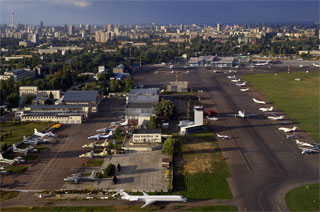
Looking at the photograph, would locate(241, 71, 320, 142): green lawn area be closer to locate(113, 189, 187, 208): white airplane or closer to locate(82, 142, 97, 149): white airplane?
locate(113, 189, 187, 208): white airplane

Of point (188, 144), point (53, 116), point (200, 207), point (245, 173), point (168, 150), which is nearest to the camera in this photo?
point (200, 207)

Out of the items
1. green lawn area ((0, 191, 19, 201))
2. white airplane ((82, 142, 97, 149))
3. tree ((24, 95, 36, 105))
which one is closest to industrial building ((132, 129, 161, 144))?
white airplane ((82, 142, 97, 149))

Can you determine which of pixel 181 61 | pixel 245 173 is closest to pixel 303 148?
pixel 245 173

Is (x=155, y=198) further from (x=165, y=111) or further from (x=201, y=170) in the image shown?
(x=165, y=111)

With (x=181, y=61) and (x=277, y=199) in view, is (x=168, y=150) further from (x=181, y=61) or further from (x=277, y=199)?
(x=181, y=61)

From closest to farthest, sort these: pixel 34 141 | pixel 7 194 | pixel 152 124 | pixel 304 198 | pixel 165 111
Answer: pixel 304 198 < pixel 7 194 < pixel 34 141 < pixel 152 124 < pixel 165 111

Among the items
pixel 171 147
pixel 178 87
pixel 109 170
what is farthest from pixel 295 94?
pixel 109 170

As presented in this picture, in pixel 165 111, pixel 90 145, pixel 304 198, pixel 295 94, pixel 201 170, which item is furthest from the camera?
pixel 295 94
